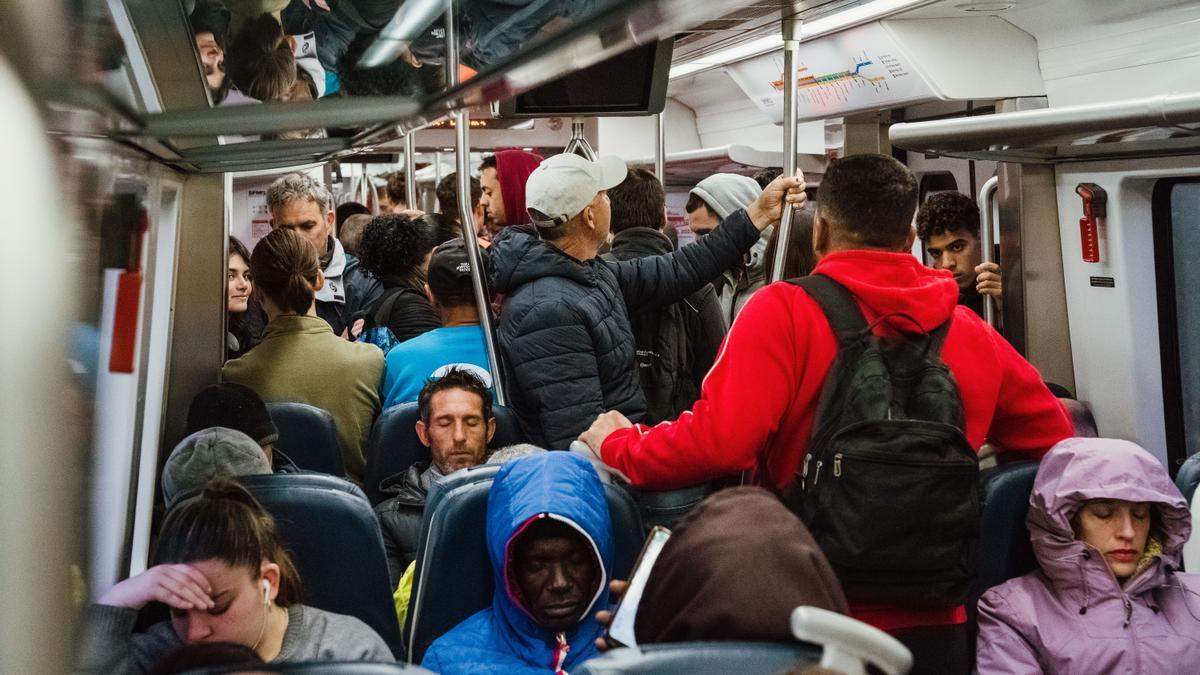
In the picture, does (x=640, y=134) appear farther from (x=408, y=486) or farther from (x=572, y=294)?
(x=408, y=486)

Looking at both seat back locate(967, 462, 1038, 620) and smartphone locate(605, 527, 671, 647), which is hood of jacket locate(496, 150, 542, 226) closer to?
seat back locate(967, 462, 1038, 620)

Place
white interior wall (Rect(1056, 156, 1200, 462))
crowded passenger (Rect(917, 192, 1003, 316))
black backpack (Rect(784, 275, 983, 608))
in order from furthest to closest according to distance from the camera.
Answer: crowded passenger (Rect(917, 192, 1003, 316)) < white interior wall (Rect(1056, 156, 1200, 462)) < black backpack (Rect(784, 275, 983, 608))

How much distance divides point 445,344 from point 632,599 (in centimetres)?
259

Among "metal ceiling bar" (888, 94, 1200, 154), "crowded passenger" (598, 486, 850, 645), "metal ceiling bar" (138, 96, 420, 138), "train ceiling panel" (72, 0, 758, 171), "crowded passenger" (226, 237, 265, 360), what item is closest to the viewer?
"crowded passenger" (598, 486, 850, 645)

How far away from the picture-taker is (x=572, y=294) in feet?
11.0

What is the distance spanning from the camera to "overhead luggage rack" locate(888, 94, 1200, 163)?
3324 mm

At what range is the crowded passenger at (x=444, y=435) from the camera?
11.0 feet

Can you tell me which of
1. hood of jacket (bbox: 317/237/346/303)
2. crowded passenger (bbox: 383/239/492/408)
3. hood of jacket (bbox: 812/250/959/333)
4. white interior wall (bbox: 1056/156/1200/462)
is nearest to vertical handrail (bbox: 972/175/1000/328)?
white interior wall (bbox: 1056/156/1200/462)

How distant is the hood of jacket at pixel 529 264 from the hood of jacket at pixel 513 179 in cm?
94

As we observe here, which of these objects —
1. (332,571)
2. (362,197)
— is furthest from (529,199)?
(362,197)

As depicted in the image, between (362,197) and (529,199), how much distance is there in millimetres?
12648

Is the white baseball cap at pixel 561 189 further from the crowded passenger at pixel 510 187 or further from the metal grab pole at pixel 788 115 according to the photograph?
the crowded passenger at pixel 510 187

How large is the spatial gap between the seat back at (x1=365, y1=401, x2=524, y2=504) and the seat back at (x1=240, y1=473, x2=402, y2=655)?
1.09m

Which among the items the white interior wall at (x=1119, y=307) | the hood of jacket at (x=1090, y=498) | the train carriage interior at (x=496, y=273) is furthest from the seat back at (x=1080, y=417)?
the hood of jacket at (x=1090, y=498)
